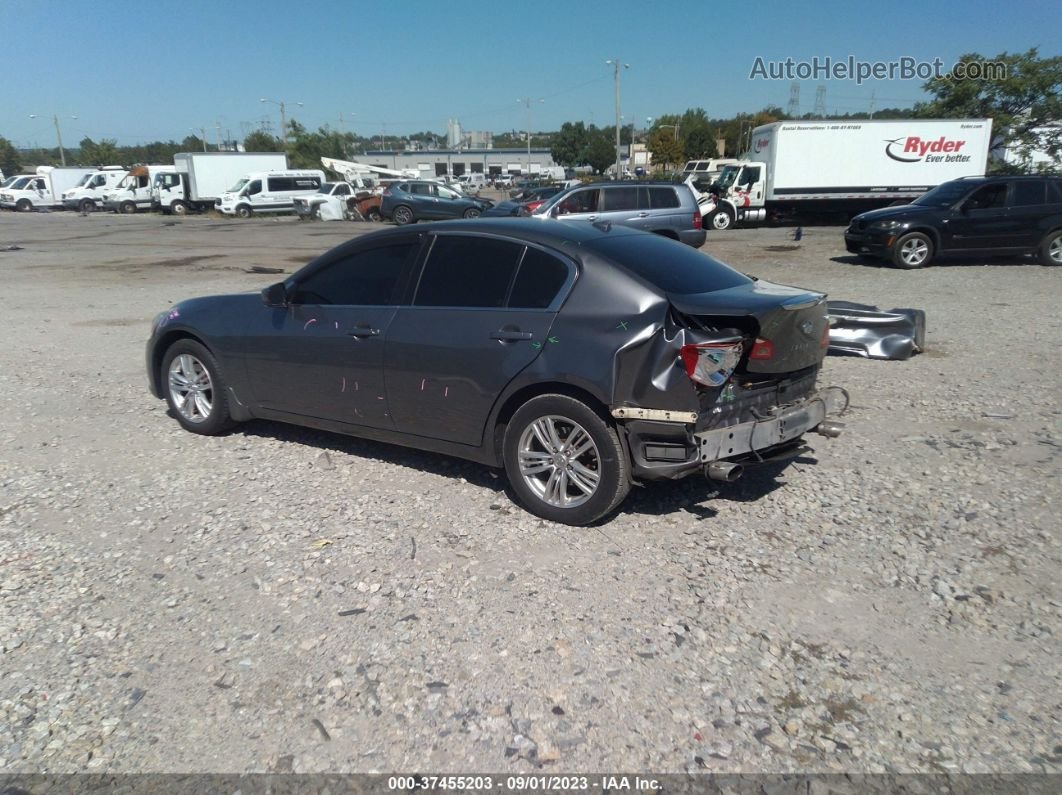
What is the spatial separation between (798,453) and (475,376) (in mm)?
1940

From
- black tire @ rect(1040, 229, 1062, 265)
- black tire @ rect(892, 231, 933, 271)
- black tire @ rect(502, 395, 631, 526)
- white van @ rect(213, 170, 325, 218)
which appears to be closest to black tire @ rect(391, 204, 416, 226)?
white van @ rect(213, 170, 325, 218)

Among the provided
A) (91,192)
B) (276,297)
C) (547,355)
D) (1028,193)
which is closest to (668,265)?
(547,355)

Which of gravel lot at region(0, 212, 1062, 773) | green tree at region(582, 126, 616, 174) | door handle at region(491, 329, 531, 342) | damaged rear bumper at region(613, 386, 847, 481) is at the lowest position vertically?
gravel lot at region(0, 212, 1062, 773)

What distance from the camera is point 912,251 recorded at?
51.5ft

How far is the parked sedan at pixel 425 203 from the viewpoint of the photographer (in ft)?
103

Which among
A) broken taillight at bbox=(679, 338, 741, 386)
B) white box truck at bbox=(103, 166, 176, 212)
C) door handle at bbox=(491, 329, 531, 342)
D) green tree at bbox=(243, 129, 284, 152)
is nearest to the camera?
broken taillight at bbox=(679, 338, 741, 386)

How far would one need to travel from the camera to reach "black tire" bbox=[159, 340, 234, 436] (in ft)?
19.0

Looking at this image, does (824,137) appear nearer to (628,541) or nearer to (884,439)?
(884,439)

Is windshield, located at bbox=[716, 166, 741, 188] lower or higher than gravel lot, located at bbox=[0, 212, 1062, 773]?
higher

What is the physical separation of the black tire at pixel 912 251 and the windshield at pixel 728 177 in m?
14.2

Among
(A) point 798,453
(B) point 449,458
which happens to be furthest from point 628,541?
(B) point 449,458

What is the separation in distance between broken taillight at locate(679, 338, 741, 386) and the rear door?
0.78m

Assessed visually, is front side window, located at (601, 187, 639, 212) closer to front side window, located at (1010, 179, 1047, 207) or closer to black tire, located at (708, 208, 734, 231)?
front side window, located at (1010, 179, 1047, 207)

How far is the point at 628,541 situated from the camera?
13.9 ft
